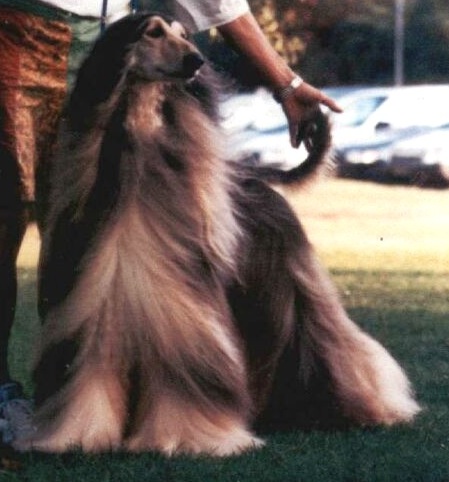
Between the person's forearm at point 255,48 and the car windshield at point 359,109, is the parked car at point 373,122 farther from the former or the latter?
the person's forearm at point 255,48

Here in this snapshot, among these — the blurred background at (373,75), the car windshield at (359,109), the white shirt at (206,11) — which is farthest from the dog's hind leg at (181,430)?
the car windshield at (359,109)

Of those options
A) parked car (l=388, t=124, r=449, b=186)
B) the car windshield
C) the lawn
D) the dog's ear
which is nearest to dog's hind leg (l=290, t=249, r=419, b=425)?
the lawn

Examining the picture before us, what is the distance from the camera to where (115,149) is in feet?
15.4

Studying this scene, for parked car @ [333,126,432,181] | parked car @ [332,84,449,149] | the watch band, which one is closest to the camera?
the watch band

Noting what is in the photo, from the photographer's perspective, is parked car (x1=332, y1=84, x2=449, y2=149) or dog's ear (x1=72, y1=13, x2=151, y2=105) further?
parked car (x1=332, y1=84, x2=449, y2=149)

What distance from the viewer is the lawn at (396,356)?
15.3ft

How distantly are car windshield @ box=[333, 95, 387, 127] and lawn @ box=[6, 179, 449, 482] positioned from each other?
393 inches

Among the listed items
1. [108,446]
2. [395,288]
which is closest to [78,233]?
[108,446]

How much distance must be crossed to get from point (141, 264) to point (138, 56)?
52 centimetres

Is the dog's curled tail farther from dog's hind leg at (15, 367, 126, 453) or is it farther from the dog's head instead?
dog's hind leg at (15, 367, 126, 453)

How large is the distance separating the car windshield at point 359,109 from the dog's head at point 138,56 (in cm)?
2285

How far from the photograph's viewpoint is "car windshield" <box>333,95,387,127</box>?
2773cm

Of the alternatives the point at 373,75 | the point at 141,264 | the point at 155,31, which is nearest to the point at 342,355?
the point at 141,264

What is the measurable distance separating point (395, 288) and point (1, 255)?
5740 millimetres
